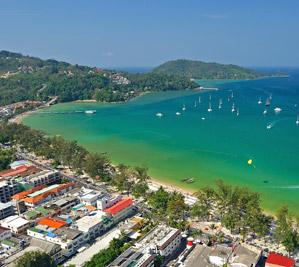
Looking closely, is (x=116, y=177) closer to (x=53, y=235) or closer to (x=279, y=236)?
(x=53, y=235)

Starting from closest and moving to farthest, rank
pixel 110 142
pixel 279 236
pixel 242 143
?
pixel 279 236 → pixel 242 143 → pixel 110 142

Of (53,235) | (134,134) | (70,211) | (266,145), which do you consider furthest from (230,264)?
(134,134)

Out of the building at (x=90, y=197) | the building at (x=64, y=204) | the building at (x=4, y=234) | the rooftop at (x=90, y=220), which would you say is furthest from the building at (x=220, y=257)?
the building at (x=4, y=234)

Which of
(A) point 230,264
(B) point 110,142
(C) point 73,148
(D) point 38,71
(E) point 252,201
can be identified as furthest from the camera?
(D) point 38,71

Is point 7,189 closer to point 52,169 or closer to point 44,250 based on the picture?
point 52,169

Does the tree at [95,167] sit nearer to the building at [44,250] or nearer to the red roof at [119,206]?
the red roof at [119,206]

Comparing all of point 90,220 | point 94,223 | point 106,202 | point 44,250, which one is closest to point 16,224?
point 44,250

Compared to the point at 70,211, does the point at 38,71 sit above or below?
above
